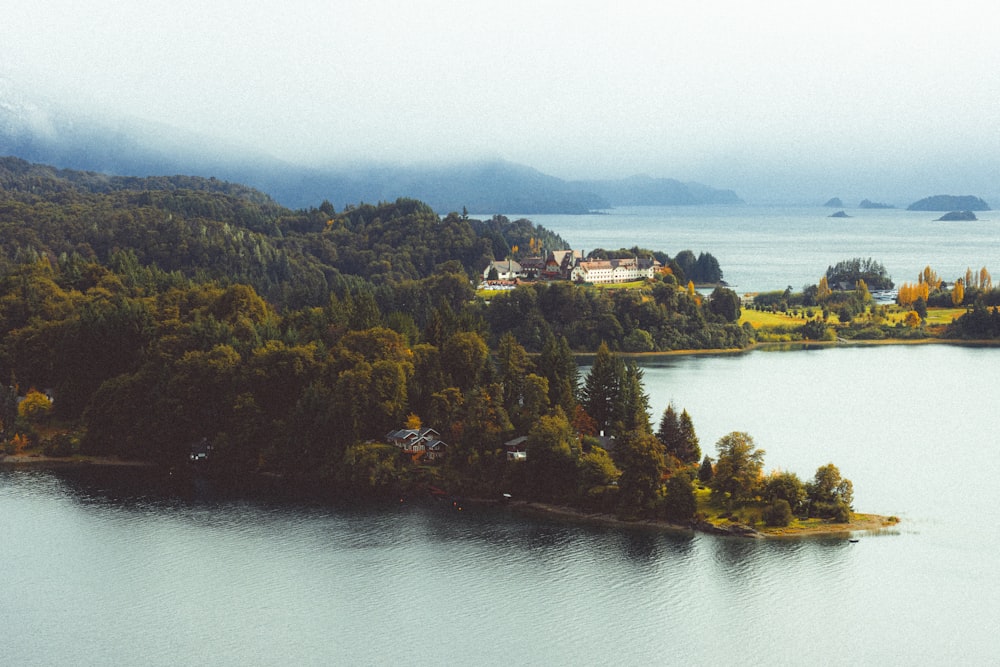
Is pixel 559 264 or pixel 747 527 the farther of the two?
pixel 559 264

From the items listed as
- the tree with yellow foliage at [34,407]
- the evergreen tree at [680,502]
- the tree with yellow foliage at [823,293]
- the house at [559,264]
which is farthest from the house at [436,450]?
the tree with yellow foliage at [823,293]

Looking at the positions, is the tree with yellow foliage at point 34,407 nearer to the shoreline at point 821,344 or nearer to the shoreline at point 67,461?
the shoreline at point 67,461

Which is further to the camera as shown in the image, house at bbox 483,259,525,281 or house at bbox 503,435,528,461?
house at bbox 483,259,525,281

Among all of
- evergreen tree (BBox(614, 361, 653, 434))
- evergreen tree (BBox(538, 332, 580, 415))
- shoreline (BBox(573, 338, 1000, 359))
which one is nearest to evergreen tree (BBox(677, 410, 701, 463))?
evergreen tree (BBox(614, 361, 653, 434))

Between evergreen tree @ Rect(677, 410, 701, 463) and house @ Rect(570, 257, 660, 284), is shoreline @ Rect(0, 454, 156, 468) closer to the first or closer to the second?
evergreen tree @ Rect(677, 410, 701, 463)

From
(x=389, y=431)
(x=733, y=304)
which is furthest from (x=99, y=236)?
(x=389, y=431)

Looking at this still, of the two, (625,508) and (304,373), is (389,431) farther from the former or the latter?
(625,508)

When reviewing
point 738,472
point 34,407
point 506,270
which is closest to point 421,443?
point 738,472

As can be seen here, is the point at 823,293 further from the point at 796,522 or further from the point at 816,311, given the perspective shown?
the point at 796,522
